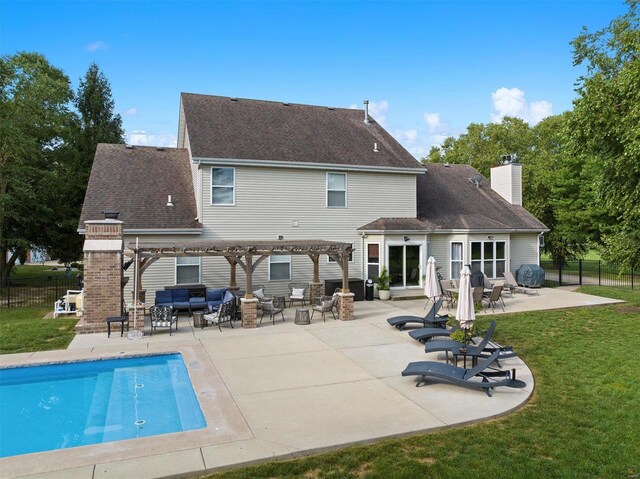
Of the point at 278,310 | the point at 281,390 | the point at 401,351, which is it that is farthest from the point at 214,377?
the point at 278,310

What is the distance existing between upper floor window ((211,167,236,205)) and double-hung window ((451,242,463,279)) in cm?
1074

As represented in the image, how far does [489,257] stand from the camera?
21.7 meters

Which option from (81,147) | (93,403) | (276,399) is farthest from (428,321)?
(81,147)

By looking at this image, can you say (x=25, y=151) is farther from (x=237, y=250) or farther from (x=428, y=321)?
(x=428, y=321)

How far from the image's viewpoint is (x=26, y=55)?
3181 cm

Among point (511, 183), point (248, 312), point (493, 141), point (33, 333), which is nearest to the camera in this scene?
point (33, 333)

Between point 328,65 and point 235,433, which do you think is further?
point 328,65

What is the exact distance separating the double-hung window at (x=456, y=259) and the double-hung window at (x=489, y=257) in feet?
2.02

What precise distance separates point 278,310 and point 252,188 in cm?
604

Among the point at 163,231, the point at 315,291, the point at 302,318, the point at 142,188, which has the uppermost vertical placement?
the point at 142,188

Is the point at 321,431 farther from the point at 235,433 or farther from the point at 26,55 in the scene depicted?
the point at 26,55

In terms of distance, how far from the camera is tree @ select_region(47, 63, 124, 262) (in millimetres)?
27703

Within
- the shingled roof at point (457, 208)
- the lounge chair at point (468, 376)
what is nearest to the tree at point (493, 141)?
the shingled roof at point (457, 208)

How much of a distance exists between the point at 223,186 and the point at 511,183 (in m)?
17.2
